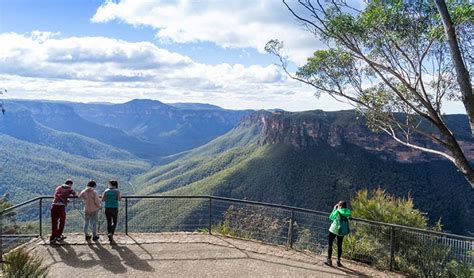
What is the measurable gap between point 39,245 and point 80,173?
192322mm

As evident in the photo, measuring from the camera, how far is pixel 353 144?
9775cm

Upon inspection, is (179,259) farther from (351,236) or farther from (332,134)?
(332,134)

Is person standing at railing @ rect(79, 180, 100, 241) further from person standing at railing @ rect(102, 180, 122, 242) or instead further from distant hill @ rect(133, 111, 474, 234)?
distant hill @ rect(133, 111, 474, 234)

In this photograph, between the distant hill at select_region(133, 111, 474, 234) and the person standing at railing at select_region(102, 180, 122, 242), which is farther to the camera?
the distant hill at select_region(133, 111, 474, 234)

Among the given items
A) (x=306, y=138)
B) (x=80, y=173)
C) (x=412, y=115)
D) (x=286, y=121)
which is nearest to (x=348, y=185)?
(x=306, y=138)

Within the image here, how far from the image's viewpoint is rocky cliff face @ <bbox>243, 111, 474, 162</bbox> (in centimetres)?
9250

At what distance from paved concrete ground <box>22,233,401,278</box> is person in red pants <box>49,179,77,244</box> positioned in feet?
0.93

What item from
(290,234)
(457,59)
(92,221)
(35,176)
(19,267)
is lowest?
(35,176)

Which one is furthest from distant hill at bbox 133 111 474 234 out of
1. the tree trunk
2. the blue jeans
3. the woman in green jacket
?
the tree trunk

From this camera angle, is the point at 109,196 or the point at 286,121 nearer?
the point at 109,196

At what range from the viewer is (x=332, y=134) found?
99250 mm

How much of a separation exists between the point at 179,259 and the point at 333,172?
267ft

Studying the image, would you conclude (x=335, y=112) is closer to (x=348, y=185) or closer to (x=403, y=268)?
(x=348, y=185)

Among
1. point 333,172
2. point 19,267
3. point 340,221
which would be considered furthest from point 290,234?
point 333,172
